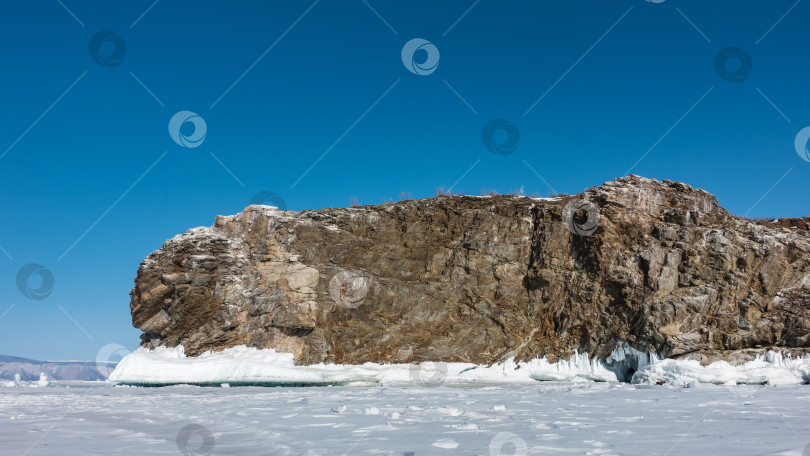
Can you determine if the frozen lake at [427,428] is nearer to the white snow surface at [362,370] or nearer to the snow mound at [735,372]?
the snow mound at [735,372]

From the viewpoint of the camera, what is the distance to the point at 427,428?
7.86 metres

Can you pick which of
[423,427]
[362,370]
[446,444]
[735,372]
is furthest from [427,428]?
[362,370]

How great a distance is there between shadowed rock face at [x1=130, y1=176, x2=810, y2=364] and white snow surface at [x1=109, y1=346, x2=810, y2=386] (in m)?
0.62

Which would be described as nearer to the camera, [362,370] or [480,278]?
[362,370]

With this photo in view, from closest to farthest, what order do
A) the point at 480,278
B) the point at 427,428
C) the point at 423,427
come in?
the point at 427,428 → the point at 423,427 → the point at 480,278

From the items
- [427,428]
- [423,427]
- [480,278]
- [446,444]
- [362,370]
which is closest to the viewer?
[446,444]

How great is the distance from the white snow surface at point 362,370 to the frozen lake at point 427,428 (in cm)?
1109

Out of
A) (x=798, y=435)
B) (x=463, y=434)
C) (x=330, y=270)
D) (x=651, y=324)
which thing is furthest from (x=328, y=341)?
(x=798, y=435)

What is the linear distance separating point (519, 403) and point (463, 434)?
16.5 feet

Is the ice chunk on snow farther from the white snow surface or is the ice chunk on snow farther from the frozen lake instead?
the white snow surface

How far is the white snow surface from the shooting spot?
75.6ft

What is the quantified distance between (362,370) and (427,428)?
18.1 m

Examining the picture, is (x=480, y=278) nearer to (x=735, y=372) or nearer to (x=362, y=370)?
(x=362, y=370)

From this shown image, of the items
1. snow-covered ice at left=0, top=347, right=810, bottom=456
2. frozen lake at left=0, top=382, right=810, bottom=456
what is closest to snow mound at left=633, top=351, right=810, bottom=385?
snow-covered ice at left=0, top=347, right=810, bottom=456
